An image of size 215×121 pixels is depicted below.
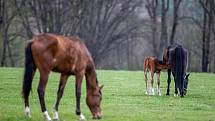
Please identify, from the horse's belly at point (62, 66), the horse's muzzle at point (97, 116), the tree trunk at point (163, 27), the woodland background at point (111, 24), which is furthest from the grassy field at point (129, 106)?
the tree trunk at point (163, 27)

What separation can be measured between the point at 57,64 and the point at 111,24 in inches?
2044

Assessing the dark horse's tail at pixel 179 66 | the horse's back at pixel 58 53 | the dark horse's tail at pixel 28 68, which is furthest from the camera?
the dark horse's tail at pixel 179 66

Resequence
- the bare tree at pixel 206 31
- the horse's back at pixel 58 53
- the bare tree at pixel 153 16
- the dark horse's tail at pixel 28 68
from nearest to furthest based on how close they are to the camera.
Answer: the horse's back at pixel 58 53
the dark horse's tail at pixel 28 68
the bare tree at pixel 206 31
the bare tree at pixel 153 16

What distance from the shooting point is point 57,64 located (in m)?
12.7

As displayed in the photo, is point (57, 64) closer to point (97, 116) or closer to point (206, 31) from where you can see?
point (97, 116)

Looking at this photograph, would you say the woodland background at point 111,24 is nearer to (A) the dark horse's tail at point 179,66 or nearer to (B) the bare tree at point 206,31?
(B) the bare tree at point 206,31

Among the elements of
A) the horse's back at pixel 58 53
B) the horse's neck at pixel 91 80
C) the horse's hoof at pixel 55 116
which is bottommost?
the horse's hoof at pixel 55 116

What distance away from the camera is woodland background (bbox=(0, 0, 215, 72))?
188 feet

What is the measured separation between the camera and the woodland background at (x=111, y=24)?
5744 centimetres

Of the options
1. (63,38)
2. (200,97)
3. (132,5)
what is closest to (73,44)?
(63,38)

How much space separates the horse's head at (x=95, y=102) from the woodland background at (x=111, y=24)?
42.1 meters

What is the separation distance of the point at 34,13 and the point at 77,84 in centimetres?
4571

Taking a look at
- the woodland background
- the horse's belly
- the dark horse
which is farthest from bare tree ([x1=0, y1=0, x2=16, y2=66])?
the horse's belly

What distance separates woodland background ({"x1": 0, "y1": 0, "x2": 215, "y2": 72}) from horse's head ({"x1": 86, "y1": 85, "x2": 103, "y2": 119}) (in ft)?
138
